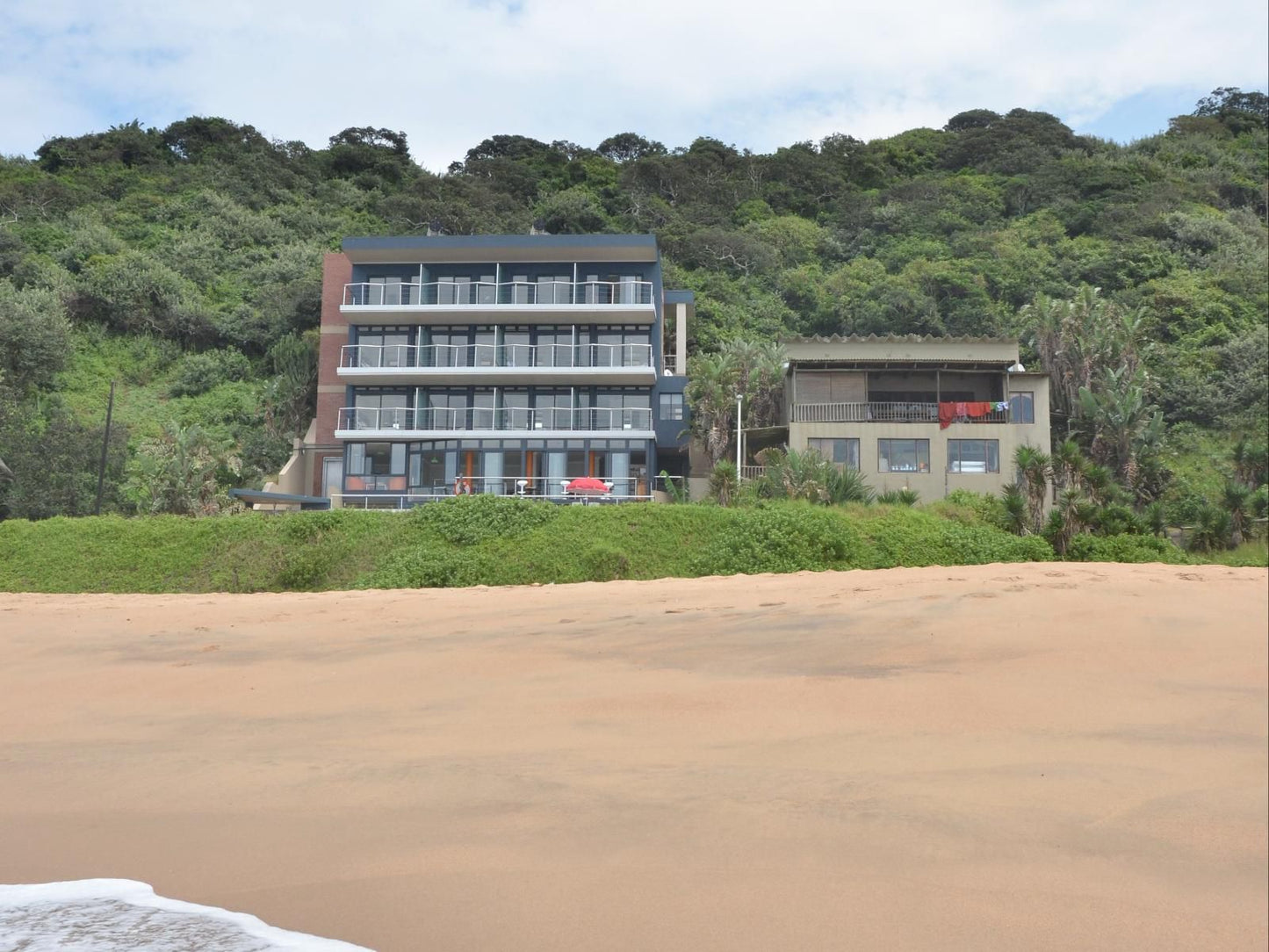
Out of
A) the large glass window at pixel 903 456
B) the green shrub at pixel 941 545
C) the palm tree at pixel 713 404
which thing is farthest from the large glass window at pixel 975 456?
the green shrub at pixel 941 545

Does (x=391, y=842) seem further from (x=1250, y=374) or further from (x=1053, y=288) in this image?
(x=1053, y=288)

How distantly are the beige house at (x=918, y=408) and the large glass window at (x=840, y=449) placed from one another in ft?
0.09

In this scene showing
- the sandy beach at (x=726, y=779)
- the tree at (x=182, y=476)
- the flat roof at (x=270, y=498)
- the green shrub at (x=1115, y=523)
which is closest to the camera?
the sandy beach at (x=726, y=779)

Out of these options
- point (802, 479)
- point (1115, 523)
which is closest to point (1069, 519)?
point (1115, 523)

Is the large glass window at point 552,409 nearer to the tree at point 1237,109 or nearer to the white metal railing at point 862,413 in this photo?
the white metal railing at point 862,413

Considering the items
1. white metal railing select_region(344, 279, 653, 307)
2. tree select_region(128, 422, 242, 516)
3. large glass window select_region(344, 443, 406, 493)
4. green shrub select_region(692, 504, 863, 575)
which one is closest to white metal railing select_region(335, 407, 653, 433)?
large glass window select_region(344, 443, 406, 493)

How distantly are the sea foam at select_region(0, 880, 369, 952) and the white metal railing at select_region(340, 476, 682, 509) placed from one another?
26.7 metres

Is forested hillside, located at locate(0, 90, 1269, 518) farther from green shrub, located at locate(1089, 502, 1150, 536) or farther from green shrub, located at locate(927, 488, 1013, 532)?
green shrub, located at locate(1089, 502, 1150, 536)

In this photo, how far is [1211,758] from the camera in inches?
184

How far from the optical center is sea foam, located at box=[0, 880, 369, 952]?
4.24 metres

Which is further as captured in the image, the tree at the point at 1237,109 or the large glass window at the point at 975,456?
the tree at the point at 1237,109

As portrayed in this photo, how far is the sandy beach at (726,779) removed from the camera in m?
4.07

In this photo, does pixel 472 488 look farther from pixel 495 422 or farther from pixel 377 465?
pixel 377 465

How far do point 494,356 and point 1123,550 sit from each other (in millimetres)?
24652
